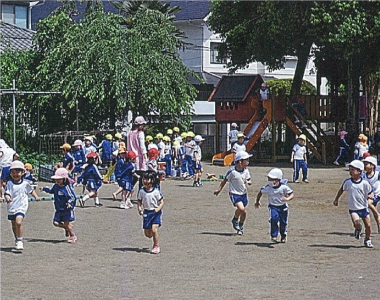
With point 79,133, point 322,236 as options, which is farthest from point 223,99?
point 322,236

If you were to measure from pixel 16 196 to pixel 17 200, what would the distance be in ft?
0.21

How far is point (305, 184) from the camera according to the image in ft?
76.3

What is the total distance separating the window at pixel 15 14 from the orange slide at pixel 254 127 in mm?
15641

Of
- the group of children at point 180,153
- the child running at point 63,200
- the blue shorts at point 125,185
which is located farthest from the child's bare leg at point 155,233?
the group of children at point 180,153

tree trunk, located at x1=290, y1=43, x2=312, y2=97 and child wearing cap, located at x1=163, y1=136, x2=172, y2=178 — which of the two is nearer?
child wearing cap, located at x1=163, y1=136, x2=172, y2=178

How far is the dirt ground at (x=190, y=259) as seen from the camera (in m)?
8.78

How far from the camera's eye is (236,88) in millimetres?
32969

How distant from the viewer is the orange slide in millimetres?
31094

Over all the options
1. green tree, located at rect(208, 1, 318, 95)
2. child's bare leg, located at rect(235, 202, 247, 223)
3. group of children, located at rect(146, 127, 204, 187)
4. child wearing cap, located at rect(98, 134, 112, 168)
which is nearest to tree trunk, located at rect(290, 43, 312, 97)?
green tree, located at rect(208, 1, 318, 95)

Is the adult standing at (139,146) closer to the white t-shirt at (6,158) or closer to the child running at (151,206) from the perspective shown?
the white t-shirt at (6,158)

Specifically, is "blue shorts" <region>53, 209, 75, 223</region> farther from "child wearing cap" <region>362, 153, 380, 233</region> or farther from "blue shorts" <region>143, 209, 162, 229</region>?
"child wearing cap" <region>362, 153, 380, 233</region>

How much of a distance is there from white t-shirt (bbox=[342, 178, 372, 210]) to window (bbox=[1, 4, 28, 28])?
106 ft

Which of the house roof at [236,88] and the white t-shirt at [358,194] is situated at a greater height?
the house roof at [236,88]

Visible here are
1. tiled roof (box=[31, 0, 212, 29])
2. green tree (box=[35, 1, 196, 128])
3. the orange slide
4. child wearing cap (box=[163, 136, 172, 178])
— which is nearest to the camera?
child wearing cap (box=[163, 136, 172, 178])
